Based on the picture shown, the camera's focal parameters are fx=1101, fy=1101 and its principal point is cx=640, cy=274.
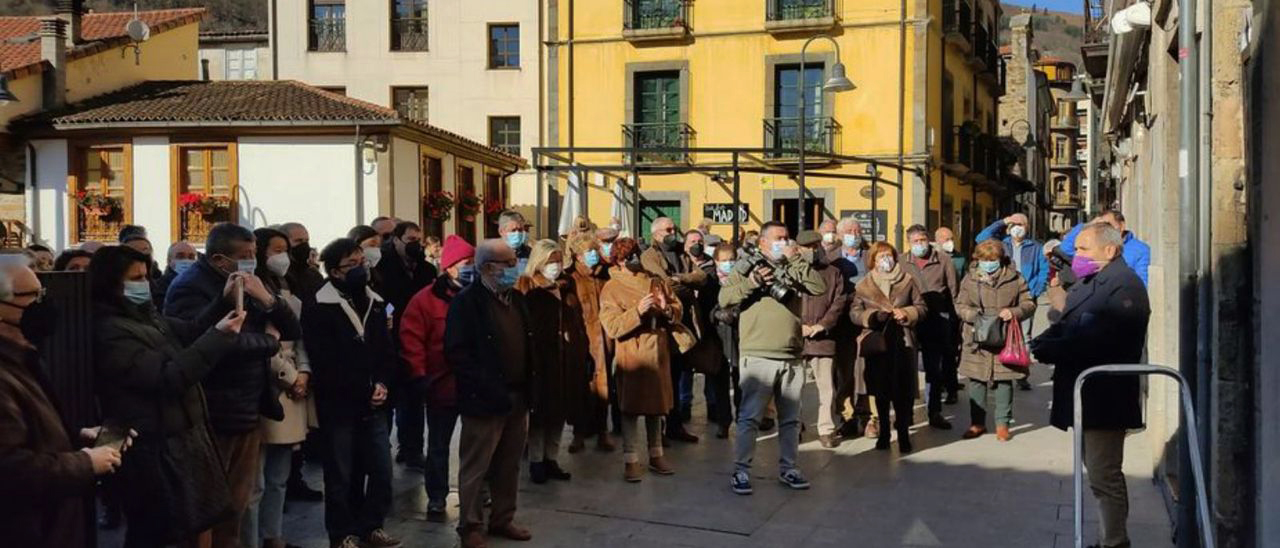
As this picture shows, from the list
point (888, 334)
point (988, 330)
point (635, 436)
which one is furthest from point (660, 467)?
point (988, 330)

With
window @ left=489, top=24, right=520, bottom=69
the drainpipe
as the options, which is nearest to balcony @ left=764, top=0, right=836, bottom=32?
the drainpipe

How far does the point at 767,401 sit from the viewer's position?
7.64 metres

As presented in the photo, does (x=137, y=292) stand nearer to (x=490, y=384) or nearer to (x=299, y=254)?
(x=490, y=384)

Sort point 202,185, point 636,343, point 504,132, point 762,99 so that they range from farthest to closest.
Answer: point 504,132, point 762,99, point 202,185, point 636,343

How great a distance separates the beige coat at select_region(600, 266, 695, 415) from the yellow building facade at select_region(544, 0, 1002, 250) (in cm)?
1530

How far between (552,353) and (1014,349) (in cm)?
402

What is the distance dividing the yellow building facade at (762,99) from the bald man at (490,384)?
16.9 meters

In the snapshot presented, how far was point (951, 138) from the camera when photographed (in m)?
26.9

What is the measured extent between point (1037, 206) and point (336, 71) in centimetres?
3695

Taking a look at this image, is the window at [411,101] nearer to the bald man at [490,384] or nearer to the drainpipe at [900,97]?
the drainpipe at [900,97]

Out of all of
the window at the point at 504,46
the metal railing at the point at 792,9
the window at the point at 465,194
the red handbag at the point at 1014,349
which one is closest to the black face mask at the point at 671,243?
the red handbag at the point at 1014,349

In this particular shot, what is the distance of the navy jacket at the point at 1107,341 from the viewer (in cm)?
576

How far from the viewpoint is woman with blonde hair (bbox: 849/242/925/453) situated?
8797 mm

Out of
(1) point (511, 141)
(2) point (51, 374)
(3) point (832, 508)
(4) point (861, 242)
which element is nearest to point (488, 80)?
(1) point (511, 141)
